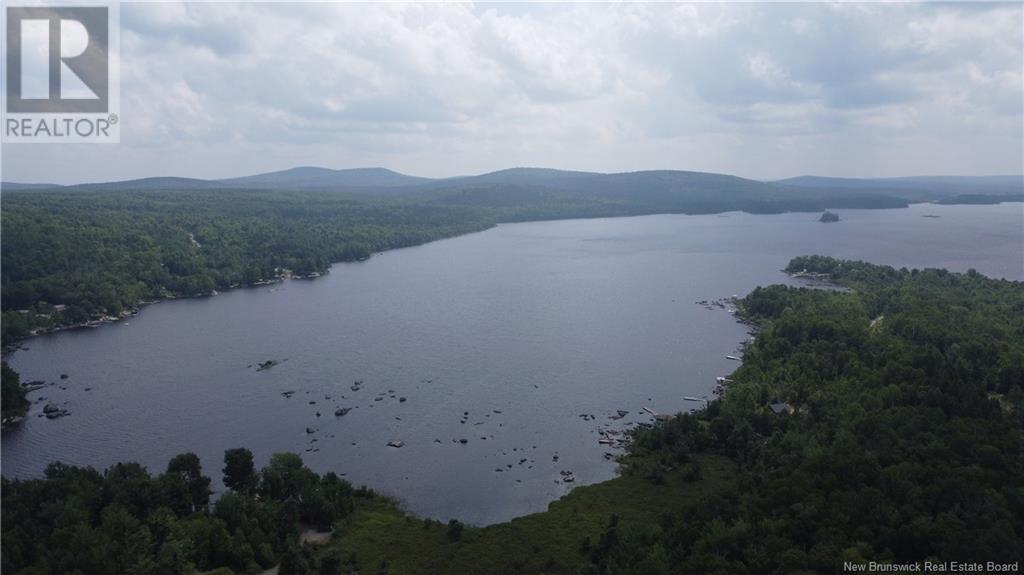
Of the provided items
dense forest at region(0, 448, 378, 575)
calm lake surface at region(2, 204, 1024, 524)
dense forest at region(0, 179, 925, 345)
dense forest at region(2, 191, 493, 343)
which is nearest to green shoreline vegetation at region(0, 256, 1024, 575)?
dense forest at region(0, 448, 378, 575)

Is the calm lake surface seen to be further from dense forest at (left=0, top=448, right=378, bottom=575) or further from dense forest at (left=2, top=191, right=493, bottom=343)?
dense forest at (left=0, top=448, right=378, bottom=575)

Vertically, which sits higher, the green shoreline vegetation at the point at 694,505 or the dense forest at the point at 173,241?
the dense forest at the point at 173,241

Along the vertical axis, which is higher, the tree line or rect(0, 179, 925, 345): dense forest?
Result: rect(0, 179, 925, 345): dense forest

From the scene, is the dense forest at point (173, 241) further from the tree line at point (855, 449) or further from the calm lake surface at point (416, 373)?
the tree line at point (855, 449)

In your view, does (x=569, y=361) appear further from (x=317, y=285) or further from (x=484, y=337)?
(x=317, y=285)

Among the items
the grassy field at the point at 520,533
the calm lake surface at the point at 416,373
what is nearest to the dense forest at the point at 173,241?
the calm lake surface at the point at 416,373

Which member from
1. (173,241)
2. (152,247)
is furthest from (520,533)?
(173,241)

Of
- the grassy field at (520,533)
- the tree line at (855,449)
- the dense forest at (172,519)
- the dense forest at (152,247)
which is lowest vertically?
the grassy field at (520,533)
